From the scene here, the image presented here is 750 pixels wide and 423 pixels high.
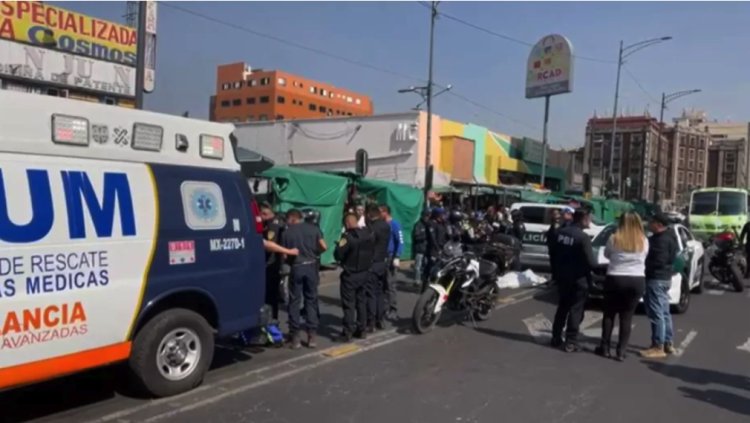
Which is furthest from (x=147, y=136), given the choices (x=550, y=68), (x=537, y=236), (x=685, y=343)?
(x=550, y=68)

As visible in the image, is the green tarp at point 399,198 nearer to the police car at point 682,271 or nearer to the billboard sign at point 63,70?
the police car at point 682,271

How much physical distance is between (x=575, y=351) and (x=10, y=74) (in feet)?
79.0

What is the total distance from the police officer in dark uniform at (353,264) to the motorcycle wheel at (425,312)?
897 millimetres

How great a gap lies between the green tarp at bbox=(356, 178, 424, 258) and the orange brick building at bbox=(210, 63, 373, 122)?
9429 centimetres

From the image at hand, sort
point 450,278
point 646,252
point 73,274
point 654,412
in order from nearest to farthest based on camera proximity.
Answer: point 73,274, point 654,412, point 646,252, point 450,278

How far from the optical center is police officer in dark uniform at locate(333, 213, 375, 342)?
7879 mm

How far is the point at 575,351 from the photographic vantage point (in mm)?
7906

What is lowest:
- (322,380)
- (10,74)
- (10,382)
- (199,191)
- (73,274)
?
(322,380)

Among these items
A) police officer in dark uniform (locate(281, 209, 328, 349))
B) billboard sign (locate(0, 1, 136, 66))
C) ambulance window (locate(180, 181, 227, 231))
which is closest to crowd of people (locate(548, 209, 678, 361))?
police officer in dark uniform (locate(281, 209, 328, 349))

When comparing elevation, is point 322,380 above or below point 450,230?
below

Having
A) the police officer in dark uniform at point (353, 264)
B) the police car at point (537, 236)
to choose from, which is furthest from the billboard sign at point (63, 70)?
the police officer in dark uniform at point (353, 264)

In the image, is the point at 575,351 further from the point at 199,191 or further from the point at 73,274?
the point at 73,274

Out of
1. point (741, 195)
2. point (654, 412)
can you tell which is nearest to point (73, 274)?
point (654, 412)

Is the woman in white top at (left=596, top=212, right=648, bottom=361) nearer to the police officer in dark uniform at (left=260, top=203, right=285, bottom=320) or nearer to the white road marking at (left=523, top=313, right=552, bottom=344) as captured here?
the white road marking at (left=523, top=313, right=552, bottom=344)
